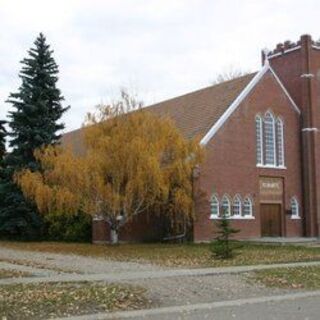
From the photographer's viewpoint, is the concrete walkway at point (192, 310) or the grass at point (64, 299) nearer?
the concrete walkway at point (192, 310)

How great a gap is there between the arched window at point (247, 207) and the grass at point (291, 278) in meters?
18.3

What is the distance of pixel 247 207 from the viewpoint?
39438 millimetres

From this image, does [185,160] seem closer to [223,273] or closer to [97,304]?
[223,273]

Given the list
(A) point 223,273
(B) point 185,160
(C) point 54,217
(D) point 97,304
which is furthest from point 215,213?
(D) point 97,304

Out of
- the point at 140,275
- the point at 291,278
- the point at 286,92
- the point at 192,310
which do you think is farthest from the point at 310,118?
the point at 192,310

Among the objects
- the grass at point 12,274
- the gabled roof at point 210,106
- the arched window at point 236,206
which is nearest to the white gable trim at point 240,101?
the gabled roof at point 210,106

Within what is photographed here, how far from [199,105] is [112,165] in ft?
37.3

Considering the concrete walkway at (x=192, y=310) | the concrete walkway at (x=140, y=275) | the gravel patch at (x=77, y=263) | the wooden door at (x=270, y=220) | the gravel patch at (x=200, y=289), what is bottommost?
the concrete walkway at (x=192, y=310)

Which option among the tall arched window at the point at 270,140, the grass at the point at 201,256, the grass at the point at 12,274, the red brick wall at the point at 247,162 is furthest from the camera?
the tall arched window at the point at 270,140

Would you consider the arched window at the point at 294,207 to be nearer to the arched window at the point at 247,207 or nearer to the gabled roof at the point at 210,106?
the arched window at the point at 247,207

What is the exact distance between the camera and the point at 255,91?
132 ft

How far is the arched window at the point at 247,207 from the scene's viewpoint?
39312 millimetres

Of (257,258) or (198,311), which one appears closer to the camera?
(198,311)

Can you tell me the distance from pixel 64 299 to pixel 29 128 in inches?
1051
